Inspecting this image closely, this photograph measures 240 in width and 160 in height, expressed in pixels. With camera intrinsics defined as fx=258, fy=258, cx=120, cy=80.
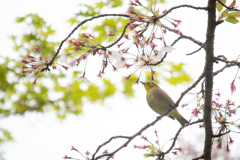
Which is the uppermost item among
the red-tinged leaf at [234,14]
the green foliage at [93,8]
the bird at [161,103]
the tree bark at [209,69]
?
the green foliage at [93,8]

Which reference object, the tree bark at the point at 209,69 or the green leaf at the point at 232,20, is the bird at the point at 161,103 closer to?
the tree bark at the point at 209,69

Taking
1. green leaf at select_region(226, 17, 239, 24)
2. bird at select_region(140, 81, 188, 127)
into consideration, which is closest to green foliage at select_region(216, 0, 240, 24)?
green leaf at select_region(226, 17, 239, 24)

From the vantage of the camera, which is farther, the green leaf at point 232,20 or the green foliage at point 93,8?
the green foliage at point 93,8

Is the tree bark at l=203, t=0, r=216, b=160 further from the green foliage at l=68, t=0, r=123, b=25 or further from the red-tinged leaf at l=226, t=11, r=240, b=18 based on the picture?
the green foliage at l=68, t=0, r=123, b=25

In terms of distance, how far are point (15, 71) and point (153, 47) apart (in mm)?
4916

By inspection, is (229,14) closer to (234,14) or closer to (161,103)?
(234,14)

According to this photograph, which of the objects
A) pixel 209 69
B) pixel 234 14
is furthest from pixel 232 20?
pixel 209 69

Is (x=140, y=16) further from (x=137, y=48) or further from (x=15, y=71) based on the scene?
(x=15, y=71)

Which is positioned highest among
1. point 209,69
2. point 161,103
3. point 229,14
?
point 161,103

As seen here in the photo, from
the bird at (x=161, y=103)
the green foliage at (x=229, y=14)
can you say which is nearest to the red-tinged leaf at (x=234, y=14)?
the green foliage at (x=229, y=14)

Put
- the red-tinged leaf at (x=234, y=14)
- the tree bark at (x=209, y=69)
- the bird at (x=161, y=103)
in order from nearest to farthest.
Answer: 1. the tree bark at (x=209, y=69)
2. the red-tinged leaf at (x=234, y=14)
3. the bird at (x=161, y=103)

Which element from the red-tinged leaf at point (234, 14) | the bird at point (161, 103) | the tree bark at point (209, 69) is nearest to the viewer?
the tree bark at point (209, 69)

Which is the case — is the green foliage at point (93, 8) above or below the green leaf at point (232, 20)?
above

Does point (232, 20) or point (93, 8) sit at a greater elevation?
point (93, 8)
